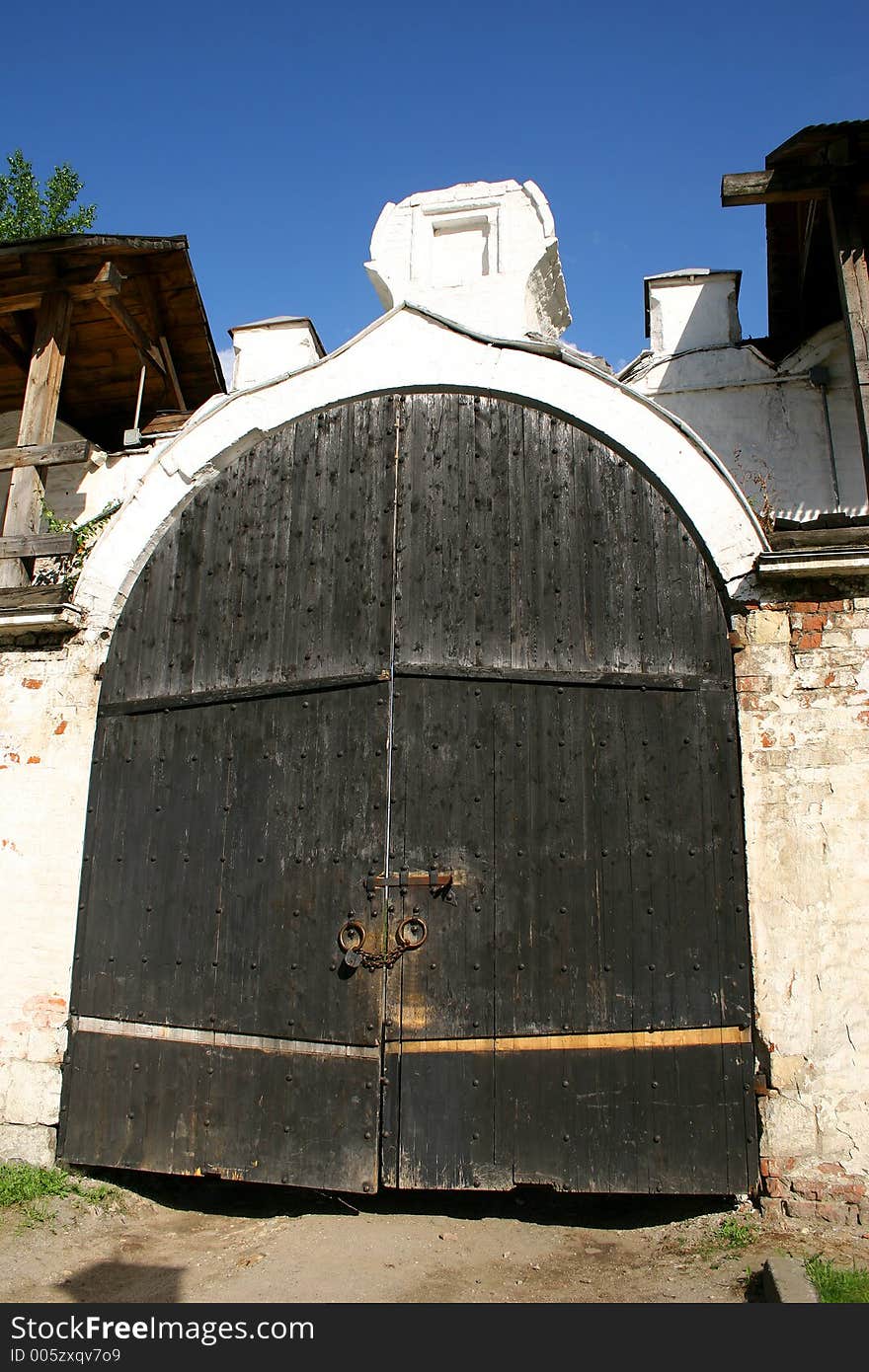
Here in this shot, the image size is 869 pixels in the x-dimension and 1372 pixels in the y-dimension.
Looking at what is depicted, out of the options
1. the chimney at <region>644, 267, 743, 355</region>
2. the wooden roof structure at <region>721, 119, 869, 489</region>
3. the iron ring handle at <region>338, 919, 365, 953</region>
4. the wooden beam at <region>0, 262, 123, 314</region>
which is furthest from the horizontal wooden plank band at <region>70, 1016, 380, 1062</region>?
the chimney at <region>644, 267, 743, 355</region>

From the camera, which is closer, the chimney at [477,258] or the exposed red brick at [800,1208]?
the exposed red brick at [800,1208]

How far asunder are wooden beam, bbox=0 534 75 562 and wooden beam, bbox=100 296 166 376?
2323 mm

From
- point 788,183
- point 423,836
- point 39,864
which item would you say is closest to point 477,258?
point 788,183

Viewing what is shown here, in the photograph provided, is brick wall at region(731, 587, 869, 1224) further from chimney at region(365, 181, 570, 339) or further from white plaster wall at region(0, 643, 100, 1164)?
white plaster wall at region(0, 643, 100, 1164)

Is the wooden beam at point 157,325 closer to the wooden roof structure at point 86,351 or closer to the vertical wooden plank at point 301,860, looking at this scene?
the wooden roof structure at point 86,351

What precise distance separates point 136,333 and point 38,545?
2.98 metres

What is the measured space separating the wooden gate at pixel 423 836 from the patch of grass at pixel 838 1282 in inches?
23.2

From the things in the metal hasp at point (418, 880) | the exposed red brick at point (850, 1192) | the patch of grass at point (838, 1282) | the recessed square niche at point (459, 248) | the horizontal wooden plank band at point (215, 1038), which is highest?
the recessed square niche at point (459, 248)

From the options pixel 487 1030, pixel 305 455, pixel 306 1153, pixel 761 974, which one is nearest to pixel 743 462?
pixel 305 455

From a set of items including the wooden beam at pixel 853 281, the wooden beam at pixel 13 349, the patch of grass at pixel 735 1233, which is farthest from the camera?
the wooden beam at pixel 13 349

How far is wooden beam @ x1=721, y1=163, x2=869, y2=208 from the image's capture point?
20.0 feet

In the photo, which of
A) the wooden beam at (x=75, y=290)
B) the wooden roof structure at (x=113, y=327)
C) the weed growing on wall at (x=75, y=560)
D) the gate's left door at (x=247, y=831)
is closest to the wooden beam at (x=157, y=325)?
the wooden roof structure at (x=113, y=327)

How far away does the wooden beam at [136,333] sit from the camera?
7.65m

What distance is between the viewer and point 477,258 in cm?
652
